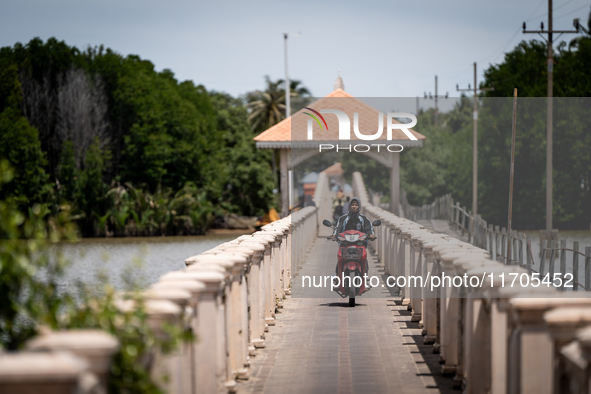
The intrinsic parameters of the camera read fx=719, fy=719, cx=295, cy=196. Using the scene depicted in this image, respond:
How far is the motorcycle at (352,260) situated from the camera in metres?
11.2

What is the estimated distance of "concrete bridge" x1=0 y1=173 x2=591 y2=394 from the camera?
3984 millimetres

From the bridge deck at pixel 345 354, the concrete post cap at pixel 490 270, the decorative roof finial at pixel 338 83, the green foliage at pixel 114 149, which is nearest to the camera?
the concrete post cap at pixel 490 270

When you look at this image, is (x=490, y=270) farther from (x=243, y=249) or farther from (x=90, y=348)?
(x=90, y=348)

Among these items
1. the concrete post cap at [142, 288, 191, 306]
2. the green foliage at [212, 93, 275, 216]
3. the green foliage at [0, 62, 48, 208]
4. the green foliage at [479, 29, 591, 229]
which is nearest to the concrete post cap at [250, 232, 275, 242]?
the concrete post cap at [142, 288, 191, 306]

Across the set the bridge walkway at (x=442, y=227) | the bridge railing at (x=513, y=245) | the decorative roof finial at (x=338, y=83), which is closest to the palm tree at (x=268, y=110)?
the bridge railing at (x=513, y=245)

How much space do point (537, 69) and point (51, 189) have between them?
3582 cm

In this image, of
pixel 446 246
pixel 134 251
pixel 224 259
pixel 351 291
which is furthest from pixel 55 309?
pixel 134 251

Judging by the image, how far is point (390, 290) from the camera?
43.0 feet

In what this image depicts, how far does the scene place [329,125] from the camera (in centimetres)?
2850

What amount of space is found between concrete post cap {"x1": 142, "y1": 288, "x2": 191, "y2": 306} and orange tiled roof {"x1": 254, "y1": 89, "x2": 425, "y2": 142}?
22.5 meters

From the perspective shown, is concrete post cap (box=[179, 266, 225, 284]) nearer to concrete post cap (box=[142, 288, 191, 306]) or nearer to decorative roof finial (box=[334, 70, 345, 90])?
concrete post cap (box=[142, 288, 191, 306])

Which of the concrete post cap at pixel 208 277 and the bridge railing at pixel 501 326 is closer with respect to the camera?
the bridge railing at pixel 501 326

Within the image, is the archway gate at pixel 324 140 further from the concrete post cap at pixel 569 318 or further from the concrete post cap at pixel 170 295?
the concrete post cap at pixel 569 318

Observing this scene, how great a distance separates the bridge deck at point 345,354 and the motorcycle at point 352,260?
28 centimetres
